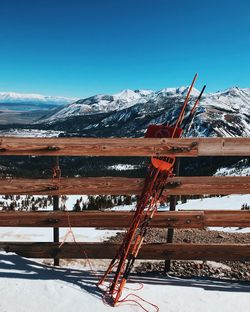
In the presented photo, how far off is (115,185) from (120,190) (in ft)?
0.38

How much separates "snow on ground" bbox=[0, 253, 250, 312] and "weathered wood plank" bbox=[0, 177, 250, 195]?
4.29 ft

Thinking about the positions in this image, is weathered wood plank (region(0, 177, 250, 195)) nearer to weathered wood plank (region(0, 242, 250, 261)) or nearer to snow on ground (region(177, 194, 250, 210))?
weathered wood plank (region(0, 242, 250, 261))

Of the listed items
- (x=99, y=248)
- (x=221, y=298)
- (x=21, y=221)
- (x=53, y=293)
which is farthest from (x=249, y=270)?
(x=21, y=221)

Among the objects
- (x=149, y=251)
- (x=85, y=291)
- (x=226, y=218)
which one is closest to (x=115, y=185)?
(x=149, y=251)

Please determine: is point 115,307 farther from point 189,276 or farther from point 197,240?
point 197,240

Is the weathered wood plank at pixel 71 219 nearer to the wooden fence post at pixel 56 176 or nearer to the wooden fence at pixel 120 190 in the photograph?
the wooden fence at pixel 120 190

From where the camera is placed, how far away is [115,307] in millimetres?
5363

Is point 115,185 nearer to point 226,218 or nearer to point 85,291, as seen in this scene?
point 85,291

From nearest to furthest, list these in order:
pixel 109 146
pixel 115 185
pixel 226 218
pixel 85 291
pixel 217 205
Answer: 1. pixel 85 291
2. pixel 109 146
3. pixel 115 185
4. pixel 226 218
5. pixel 217 205

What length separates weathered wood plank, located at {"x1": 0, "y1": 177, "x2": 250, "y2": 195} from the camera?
6.27 meters

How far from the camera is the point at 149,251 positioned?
6.49 metres

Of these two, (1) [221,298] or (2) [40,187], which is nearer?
(1) [221,298]

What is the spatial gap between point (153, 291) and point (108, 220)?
129cm

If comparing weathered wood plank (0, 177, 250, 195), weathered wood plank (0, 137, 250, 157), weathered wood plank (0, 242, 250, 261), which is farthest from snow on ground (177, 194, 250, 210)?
weathered wood plank (0, 137, 250, 157)
